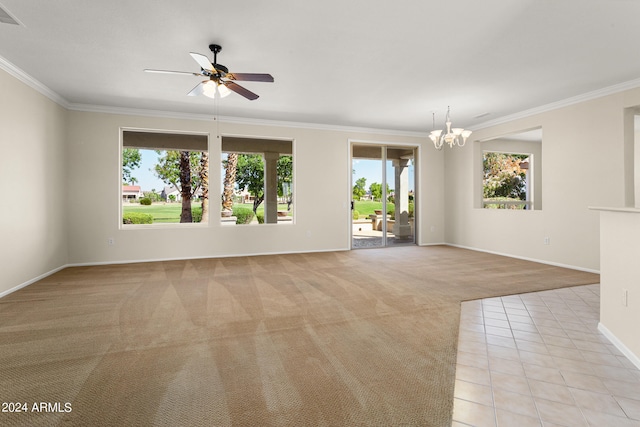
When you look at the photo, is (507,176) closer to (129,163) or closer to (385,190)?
(385,190)

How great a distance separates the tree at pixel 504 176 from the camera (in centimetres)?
907

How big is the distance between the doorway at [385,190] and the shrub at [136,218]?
4205mm

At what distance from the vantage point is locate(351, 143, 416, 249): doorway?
7.31 meters

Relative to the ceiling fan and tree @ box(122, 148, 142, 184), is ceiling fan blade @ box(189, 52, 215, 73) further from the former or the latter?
tree @ box(122, 148, 142, 184)

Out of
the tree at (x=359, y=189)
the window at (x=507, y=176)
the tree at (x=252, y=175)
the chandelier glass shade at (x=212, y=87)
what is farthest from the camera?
the window at (x=507, y=176)

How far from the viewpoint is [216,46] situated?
3.23 m

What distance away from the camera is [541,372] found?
197cm

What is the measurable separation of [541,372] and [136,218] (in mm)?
6280

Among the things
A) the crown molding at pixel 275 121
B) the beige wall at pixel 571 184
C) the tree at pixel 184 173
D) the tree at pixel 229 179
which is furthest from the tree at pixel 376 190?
the tree at pixel 184 173

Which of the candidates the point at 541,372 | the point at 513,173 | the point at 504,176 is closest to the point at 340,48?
the point at 541,372

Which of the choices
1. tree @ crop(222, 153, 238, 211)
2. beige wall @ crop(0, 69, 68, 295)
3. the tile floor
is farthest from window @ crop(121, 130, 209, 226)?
the tile floor

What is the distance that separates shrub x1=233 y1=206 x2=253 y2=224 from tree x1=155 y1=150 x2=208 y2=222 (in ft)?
2.80

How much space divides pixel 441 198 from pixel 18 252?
7917mm

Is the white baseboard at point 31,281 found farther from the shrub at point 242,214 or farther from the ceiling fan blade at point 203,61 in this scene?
the ceiling fan blade at point 203,61
